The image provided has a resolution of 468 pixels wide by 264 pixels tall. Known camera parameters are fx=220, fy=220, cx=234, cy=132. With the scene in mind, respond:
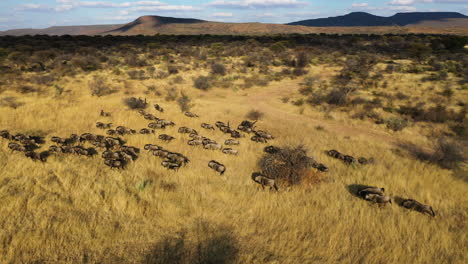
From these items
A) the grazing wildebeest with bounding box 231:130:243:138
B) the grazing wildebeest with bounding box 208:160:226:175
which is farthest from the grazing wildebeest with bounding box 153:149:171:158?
the grazing wildebeest with bounding box 231:130:243:138

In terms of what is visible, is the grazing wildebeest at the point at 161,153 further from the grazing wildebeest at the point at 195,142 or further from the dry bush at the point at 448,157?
the dry bush at the point at 448,157

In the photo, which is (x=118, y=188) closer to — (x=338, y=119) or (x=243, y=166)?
(x=243, y=166)

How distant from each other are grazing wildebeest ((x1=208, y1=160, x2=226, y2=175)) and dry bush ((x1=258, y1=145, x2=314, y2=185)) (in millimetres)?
1626

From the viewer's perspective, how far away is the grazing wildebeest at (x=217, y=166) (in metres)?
8.82

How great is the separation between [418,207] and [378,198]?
1114mm

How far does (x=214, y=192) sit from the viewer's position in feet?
25.3

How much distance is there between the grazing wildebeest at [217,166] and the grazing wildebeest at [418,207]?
6.19m

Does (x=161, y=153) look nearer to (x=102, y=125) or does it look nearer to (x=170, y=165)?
(x=170, y=165)

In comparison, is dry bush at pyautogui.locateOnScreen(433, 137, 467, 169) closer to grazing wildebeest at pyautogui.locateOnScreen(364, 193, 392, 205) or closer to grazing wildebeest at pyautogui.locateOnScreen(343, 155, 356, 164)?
grazing wildebeest at pyautogui.locateOnScreen(343, 155, 356, 164)

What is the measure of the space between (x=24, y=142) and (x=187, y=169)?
7.85 metres

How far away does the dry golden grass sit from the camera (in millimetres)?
5551

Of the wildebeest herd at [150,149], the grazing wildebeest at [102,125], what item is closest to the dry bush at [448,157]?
the wildebeest herd at [150,149]

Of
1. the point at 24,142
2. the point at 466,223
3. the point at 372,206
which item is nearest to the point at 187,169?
the point at 372,206

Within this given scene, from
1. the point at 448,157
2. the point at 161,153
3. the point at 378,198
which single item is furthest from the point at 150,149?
the point at 448,157
